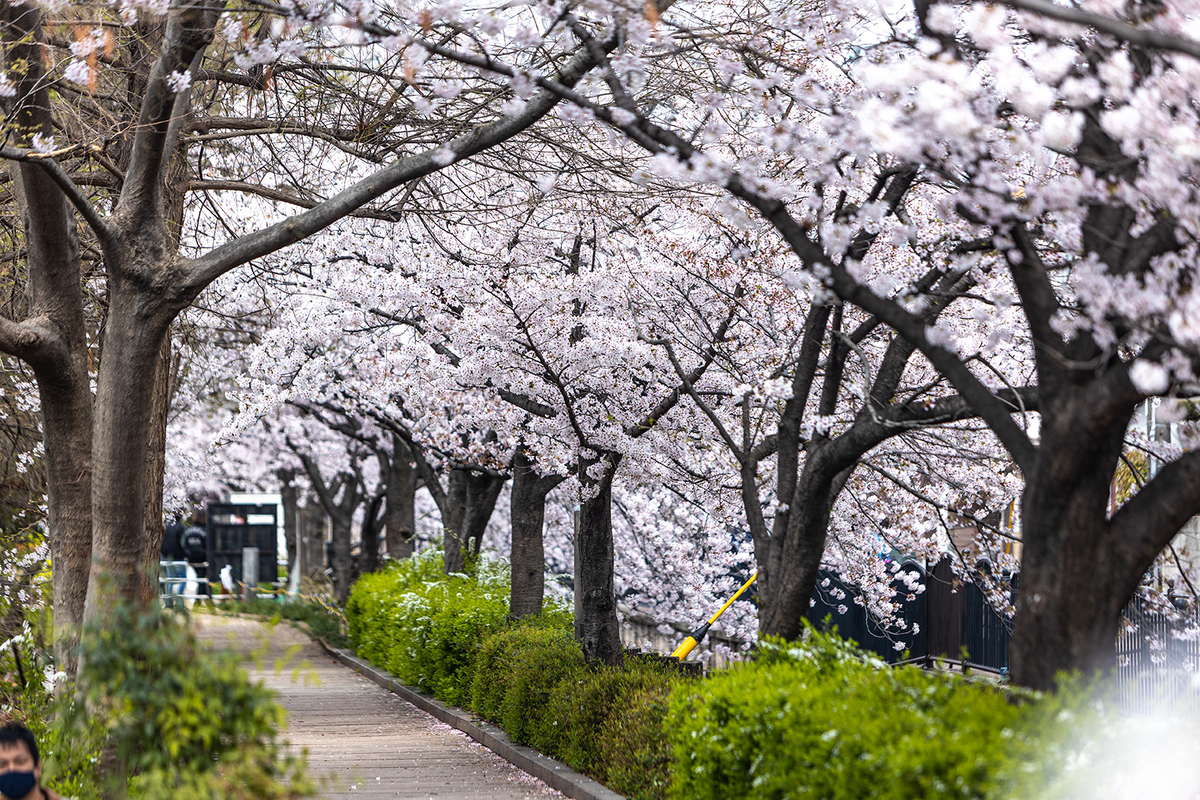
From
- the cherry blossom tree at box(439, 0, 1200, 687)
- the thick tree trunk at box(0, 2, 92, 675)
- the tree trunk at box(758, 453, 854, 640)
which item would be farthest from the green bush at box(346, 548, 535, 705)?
the cherry blossom tree at box(439, 0, 1200, 687)

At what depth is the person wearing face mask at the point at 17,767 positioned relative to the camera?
513cm

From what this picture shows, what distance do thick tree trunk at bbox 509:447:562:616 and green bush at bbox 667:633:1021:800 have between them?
6.63 m

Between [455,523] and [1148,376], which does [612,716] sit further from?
[455,523]

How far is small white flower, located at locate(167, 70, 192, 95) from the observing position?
7.26 metres

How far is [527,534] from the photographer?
524 inches

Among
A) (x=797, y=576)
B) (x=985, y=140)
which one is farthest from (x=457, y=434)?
(x=985, y=140)

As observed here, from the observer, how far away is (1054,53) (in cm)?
469

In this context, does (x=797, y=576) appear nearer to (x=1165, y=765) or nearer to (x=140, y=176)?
(x=1165, y=765)

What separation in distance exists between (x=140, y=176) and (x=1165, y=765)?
6.95 metres

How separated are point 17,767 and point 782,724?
348 cm

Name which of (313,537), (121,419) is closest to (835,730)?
(121,419)

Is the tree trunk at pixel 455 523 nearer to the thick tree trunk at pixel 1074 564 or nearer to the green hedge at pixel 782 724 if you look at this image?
the green hedge at pixel 782 724

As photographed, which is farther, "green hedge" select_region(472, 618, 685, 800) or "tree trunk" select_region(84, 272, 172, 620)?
"green hedge" select_region(472, 618, 685, 800)

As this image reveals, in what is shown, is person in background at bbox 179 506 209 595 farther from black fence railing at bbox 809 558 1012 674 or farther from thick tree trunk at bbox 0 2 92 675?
thick tree trunk at bbox 0 2 92 675
